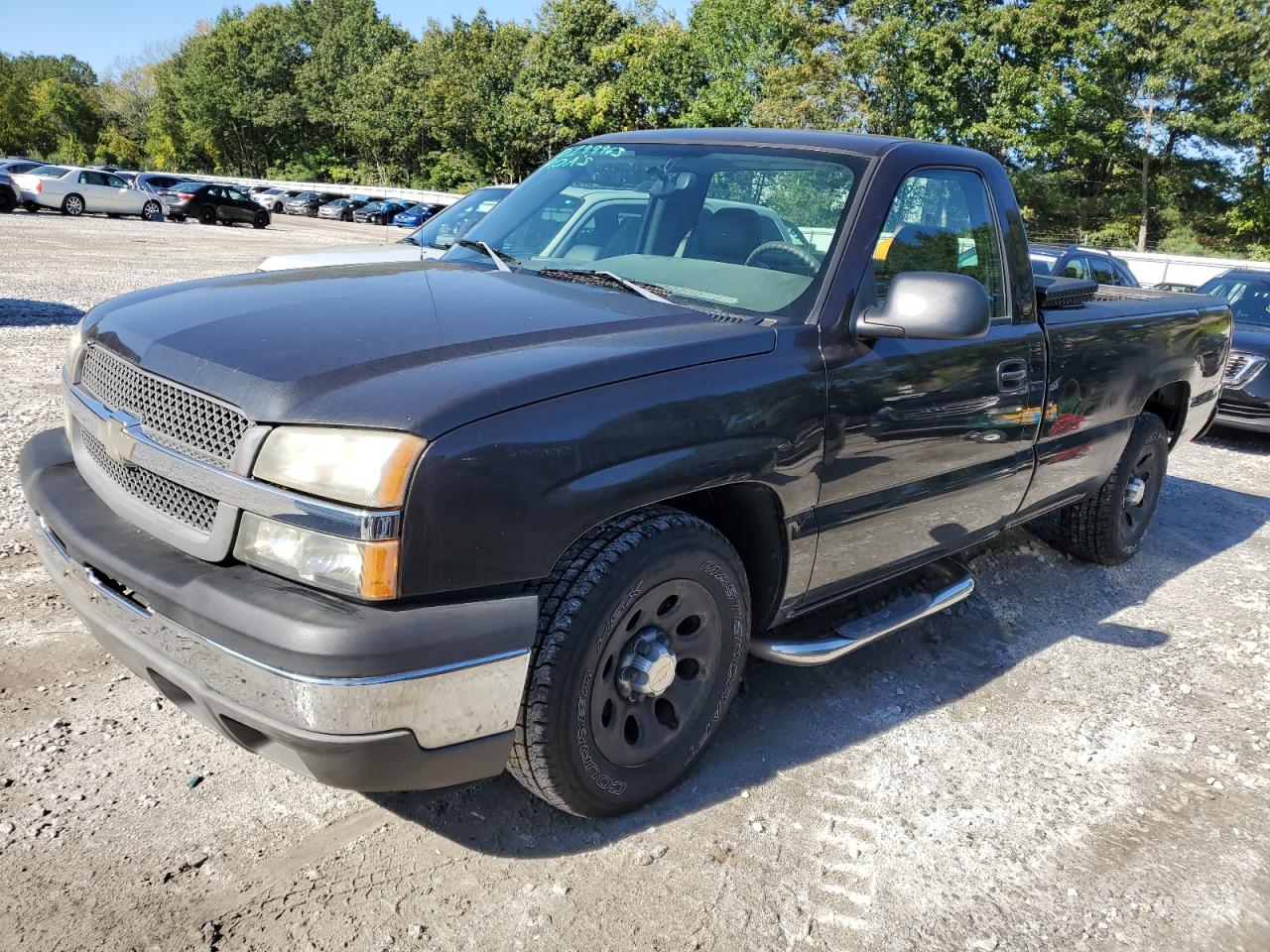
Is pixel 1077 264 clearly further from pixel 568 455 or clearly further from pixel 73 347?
pixel 73 347

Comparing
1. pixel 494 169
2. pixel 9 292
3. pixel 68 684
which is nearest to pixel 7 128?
pixel 494 169

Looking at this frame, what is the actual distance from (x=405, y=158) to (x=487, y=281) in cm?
7338

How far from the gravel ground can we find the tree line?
33052 millimetres

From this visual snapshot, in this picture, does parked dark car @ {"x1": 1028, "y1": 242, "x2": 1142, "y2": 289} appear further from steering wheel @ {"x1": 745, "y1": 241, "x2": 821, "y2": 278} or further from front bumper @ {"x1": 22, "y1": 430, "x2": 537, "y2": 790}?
front bumper @ {"x1": 22, "y1": 430, "x2": 537, "y2": 790}

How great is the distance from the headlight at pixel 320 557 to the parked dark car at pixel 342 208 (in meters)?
49.7

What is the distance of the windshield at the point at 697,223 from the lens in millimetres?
3125

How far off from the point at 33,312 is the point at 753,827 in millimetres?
10922

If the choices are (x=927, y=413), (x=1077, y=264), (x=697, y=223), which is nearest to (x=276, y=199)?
(x=1077, y=264)

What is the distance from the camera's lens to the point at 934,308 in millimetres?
2820

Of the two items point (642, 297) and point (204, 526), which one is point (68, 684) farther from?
point (642, 297)

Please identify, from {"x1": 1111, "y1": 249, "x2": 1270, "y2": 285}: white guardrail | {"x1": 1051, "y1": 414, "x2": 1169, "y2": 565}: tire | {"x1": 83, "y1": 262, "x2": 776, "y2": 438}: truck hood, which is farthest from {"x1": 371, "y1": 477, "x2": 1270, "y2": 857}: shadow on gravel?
{"x1": 1111, "y1": 249, "x2": 1270, "y2": 285}: white guardrail

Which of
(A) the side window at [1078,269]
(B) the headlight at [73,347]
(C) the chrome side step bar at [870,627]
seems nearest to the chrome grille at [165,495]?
(B) the headlight at [73,347]

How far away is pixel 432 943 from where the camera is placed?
7.48ft

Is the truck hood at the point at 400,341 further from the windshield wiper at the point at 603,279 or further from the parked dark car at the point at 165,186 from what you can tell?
the parked dark car at the point at 165,186
